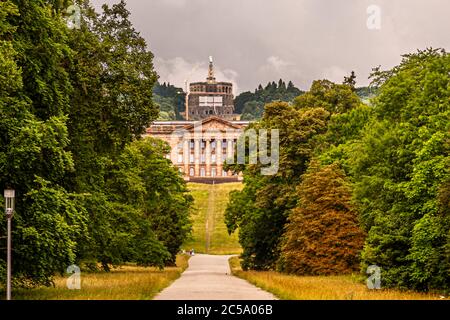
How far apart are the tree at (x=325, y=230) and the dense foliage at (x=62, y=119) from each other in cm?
946

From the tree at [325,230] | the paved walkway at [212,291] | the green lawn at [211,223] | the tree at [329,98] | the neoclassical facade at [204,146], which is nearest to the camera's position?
the paved walkway at [212,291]

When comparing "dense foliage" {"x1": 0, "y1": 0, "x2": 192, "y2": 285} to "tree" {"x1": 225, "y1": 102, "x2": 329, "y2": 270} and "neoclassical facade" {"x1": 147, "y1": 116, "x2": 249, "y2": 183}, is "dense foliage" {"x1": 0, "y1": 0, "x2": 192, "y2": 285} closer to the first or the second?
"tree" {"x1": 225, "y1": 102, "x2": 329, "y2": 270}

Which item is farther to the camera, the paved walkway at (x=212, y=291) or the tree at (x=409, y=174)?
the tree at (x=409, y=174)

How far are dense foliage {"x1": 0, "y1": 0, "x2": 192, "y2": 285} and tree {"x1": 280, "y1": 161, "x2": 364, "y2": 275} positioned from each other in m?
9.46

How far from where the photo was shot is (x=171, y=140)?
641 ft

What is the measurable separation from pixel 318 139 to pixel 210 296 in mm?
29860

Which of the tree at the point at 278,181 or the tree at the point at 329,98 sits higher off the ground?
the tree at the point at 329,98

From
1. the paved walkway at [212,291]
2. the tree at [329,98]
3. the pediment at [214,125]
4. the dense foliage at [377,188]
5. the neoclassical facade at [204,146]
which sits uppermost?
the pediment at [214,125]

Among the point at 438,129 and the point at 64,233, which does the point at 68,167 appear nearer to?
the point at 64,233

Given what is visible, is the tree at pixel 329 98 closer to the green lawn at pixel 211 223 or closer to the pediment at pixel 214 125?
the green lawn at pixel 211 223

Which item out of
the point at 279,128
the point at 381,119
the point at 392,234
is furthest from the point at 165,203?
the point at 392,234

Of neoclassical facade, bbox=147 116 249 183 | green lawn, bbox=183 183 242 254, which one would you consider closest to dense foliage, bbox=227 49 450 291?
green lawn, bbox=183 183 242 254

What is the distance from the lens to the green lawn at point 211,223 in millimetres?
102688

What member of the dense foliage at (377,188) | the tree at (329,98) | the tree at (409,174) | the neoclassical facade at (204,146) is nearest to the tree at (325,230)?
the dense foliage at (377,188)
